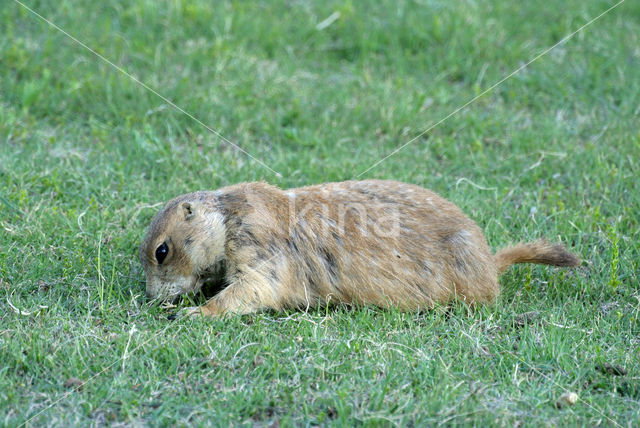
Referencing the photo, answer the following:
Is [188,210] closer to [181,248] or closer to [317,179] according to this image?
[181,248]

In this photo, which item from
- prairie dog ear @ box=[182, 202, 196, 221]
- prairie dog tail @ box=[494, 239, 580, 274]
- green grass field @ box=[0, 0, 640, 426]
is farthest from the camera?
prairie dog tail @ box=[494, 239, 580, 274]

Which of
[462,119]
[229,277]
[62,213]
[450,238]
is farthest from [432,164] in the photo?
[62,213]

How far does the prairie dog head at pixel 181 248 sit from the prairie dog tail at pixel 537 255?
200 cm

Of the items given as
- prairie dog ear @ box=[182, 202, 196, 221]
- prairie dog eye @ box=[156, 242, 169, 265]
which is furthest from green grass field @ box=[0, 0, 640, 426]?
prairie dog ear @ box=[182, 202, 196, 221]

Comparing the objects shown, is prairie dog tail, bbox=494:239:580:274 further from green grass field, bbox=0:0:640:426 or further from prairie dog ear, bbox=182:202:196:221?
prairie dog ear, bbox=182:202:196:221

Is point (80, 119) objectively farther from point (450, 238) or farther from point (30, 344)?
point (450, 238)

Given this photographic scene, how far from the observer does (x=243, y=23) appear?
921cm

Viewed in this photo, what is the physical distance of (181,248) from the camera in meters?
5.12

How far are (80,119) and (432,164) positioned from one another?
3.52m

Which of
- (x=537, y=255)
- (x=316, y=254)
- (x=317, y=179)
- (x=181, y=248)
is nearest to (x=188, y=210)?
(x=181, y=248)

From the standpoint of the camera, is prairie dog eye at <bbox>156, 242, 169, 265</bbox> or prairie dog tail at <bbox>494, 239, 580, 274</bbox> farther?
prairie dog tail at <bbox>494, 239, 580, 274</bbox>

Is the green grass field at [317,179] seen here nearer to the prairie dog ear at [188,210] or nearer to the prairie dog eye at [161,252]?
the prairie dog eye at [161,252]

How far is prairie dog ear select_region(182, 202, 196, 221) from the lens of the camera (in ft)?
17.1

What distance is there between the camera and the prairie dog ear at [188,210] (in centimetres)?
521
